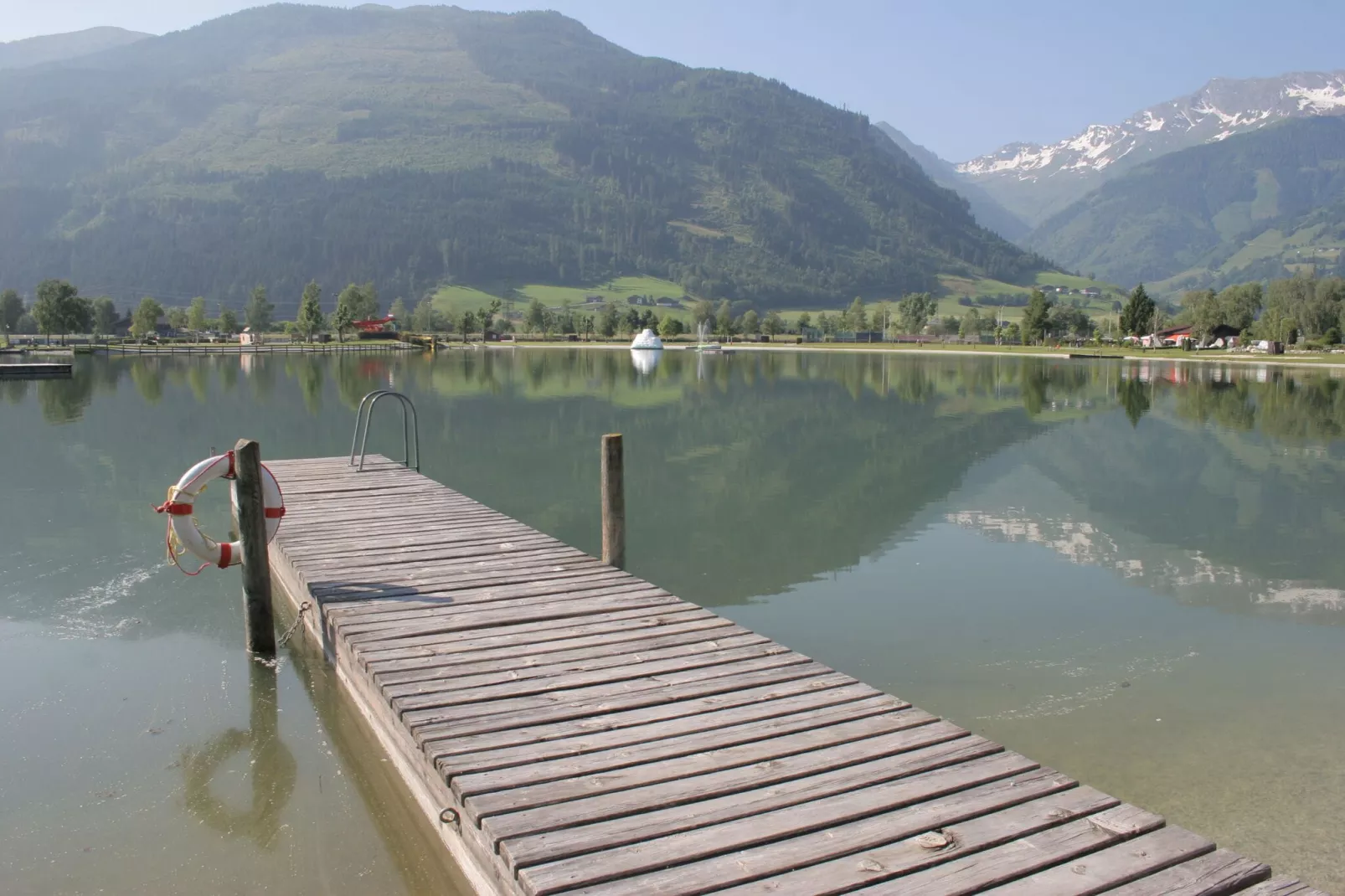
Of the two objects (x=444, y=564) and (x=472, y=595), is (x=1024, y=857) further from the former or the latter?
(x=444, y=564)

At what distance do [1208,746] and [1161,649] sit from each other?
2.63 metres

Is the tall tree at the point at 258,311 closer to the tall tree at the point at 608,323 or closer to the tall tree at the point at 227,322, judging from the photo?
the tall tree at the point at 227,322

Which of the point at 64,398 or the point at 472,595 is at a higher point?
the point at 64,398

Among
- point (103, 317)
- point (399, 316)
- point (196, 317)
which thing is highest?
point (399, 316)

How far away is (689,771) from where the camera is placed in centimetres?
577

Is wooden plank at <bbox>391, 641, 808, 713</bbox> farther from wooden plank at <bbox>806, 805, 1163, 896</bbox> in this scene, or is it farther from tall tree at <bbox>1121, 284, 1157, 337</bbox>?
tall tree at <bbox>1121, 284, 1157, 337</bbox>

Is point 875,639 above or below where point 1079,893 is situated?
below

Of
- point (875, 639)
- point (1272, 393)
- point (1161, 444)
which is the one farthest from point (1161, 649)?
point (1272, 393)

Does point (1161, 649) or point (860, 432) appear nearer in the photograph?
point (1161, 649)

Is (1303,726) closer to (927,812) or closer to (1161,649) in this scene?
(1161,649)

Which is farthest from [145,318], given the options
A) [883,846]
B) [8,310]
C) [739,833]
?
[883,846]

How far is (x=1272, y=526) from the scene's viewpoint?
17719mm

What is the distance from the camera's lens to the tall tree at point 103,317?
432 ft

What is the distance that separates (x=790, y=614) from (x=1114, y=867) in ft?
23.8
